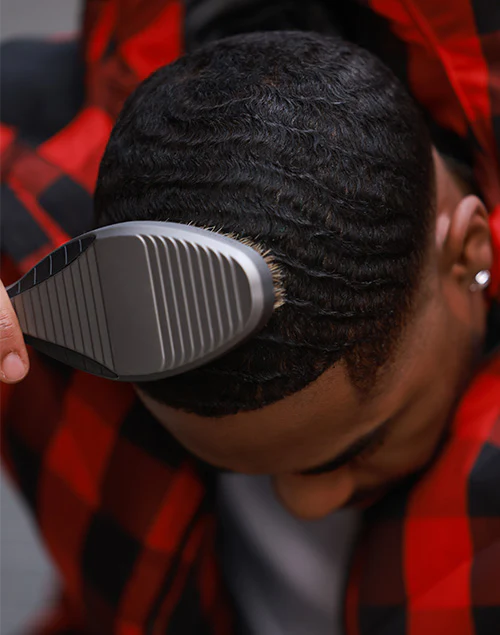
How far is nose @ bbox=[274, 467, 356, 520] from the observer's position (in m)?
0.52

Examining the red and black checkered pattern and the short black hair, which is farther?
the red and black checkered pattern

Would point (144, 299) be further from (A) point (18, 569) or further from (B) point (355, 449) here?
(A) point (18, 569)

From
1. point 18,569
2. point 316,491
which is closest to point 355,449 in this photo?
point 316,491

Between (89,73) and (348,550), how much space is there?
16.5 inches

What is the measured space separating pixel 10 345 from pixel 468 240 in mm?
261

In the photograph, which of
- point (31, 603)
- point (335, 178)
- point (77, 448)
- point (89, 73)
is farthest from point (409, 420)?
point (31, 603)

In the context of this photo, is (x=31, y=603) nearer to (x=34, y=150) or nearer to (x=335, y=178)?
(x=34, y=150)

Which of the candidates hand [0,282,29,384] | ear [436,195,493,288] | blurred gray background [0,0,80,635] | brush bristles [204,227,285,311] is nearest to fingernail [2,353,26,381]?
hand [0,282,29,384]

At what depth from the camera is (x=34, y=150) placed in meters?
0.66

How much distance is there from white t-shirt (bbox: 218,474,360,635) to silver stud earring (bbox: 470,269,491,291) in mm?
206

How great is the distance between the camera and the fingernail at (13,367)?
43cm

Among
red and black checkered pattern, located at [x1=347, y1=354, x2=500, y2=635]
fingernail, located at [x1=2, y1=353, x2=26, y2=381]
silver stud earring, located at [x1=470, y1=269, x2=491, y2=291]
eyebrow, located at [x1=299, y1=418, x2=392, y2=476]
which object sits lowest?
red and black checkered pattern, located at [x1=347, y1=354, x2=500, y2=635]

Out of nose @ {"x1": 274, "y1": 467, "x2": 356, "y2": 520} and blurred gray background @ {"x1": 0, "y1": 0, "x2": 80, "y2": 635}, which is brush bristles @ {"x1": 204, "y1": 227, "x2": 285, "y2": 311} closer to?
nose @ {"x1": 274, "y1": 467, "x2": 356, "y2": 520}

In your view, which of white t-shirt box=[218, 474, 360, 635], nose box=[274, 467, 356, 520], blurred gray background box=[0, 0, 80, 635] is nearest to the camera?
nose box=[274, 467, 356, 520]
